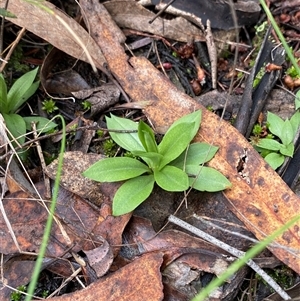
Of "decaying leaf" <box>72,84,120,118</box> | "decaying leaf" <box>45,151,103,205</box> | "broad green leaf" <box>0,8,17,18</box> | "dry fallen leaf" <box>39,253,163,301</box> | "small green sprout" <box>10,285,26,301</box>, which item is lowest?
"small green sprout" <box>10,285,26,301</box>

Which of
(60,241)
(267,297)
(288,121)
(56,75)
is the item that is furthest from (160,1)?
(267,297)

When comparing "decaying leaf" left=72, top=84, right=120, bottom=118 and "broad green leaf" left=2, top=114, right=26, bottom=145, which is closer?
"broad green leaf" left=2, top=114, right=26, bottom=145

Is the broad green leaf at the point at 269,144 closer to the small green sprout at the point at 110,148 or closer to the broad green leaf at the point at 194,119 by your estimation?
the broad green leaf at the point at 194,119

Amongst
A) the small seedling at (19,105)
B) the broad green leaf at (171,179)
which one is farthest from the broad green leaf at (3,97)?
the broad green leaf at (171,179)

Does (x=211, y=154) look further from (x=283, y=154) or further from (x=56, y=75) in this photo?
(x=56, y=75)

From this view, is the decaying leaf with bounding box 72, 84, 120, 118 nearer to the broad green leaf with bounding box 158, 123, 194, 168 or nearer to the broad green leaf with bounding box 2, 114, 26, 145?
the broad green leaf with bounding box 2, 114, 26, 145

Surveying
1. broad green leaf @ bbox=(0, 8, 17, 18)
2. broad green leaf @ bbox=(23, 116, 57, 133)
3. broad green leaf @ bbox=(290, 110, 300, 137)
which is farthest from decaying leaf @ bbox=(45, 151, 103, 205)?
broad green leaf @ bbox=(290, 110, 300, 137)
